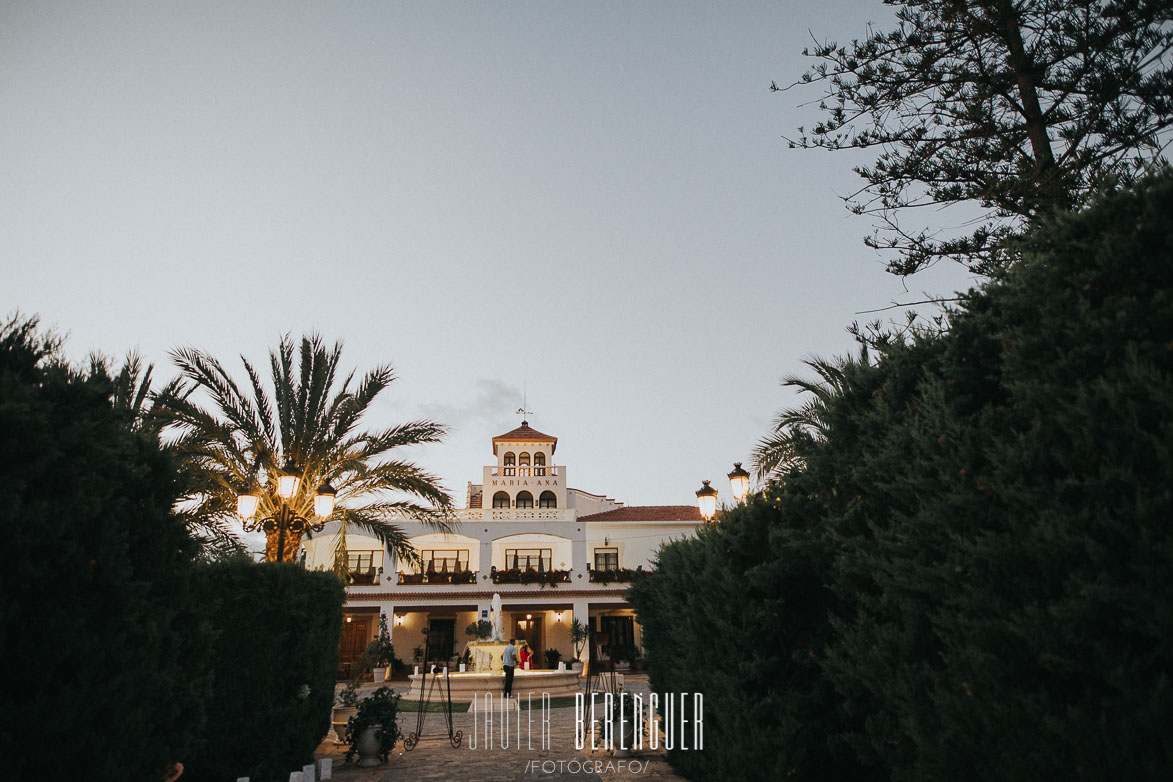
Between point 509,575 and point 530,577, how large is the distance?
1064 millimetres

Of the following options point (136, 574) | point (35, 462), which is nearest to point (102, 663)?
point (136, 574)

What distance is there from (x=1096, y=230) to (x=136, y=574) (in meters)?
5.33

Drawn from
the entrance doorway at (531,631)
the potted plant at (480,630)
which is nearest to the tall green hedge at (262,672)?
the potted plant at (480,630)

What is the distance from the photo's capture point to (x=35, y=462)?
3213 millimetres

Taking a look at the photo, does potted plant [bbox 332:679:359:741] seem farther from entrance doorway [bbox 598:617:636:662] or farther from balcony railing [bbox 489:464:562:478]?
balcony railing [bbox 489:464:562:478]

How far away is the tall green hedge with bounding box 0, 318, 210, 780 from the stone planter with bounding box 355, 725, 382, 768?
19.7 feet

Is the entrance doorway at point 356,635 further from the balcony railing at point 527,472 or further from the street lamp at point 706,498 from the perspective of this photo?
the street lamp at point 706,498

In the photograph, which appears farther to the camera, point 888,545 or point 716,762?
point 716,762

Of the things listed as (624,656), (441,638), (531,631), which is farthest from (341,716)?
(531,631)

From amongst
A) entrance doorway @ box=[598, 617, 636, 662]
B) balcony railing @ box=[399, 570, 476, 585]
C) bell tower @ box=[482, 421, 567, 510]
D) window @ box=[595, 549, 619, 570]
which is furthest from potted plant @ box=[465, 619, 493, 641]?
bell tower @ box=[482, 421, 567, 510]

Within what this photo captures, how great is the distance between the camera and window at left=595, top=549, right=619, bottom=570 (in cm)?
3659

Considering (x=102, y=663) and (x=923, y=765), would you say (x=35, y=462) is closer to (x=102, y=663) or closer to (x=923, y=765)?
(x=102, y=663)

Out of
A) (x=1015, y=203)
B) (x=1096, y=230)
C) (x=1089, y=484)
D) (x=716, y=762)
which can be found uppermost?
(x=1015, y=203)

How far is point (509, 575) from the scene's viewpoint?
32.9 metres
